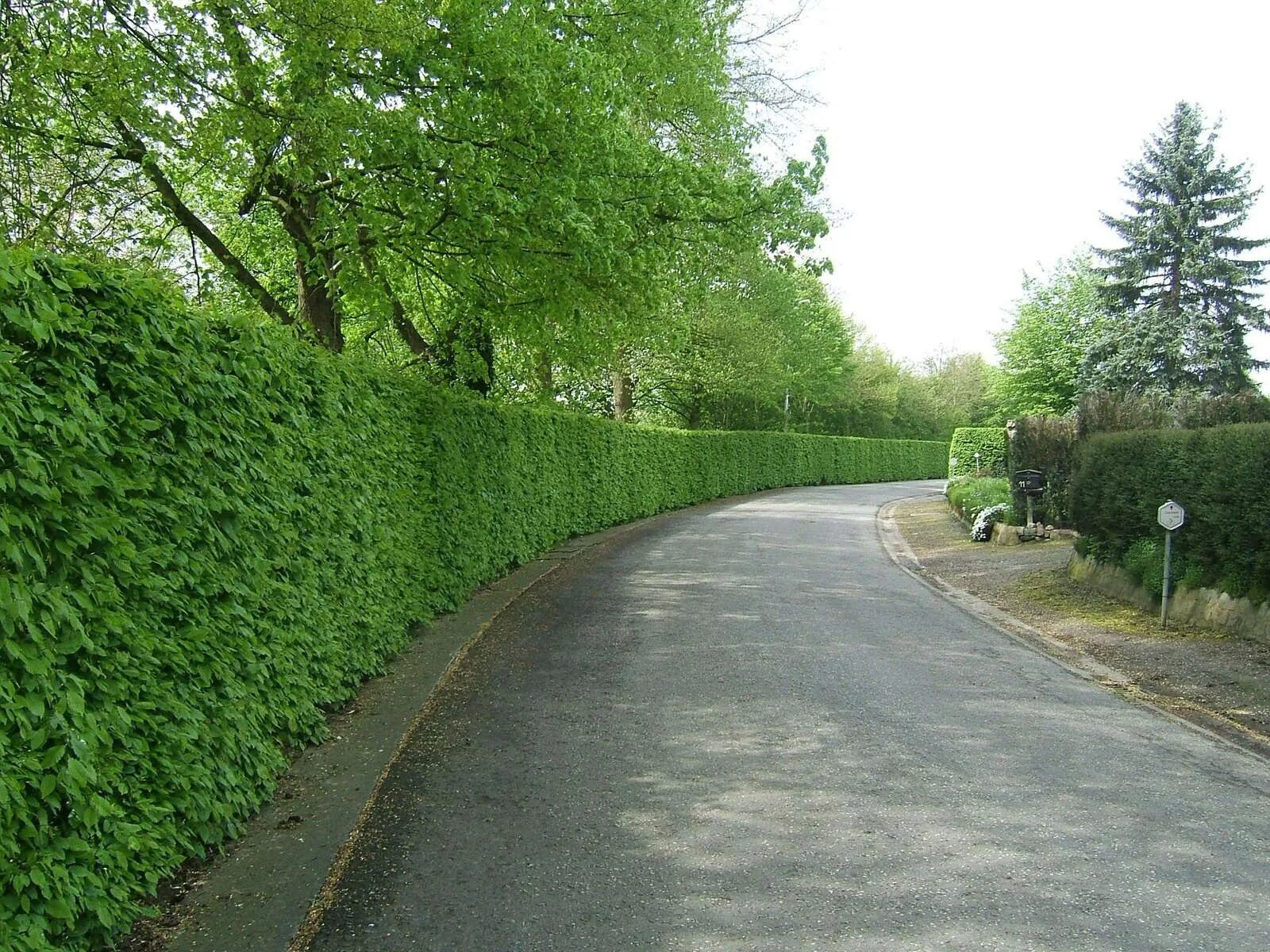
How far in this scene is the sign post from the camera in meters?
9.66

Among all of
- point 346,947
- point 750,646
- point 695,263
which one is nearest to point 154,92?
point 695,263

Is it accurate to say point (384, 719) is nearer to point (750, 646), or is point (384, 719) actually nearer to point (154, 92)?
point (750, 646)

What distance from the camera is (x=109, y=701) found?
3260 millimetres

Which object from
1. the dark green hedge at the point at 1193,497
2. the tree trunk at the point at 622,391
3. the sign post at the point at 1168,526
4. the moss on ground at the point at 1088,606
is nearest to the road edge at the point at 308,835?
the moss on ground at the point at 1088,606

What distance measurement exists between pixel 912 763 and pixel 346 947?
3.26 m

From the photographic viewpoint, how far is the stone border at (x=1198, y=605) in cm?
880

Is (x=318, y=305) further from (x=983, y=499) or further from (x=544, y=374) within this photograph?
(x=983, y=499)

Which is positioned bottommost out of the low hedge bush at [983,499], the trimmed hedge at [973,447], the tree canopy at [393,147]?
the low hedge bush at [983,499]

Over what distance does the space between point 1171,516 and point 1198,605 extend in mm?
929

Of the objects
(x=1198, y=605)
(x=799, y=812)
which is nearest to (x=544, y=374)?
(x=1198, y=605)

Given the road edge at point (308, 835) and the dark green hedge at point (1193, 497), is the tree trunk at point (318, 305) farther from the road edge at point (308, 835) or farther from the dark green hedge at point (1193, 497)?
the dark green hedge at point (1193, 497)

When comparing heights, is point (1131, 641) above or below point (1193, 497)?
below

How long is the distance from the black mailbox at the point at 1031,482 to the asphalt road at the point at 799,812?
9.69m

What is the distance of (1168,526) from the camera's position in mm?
9695
